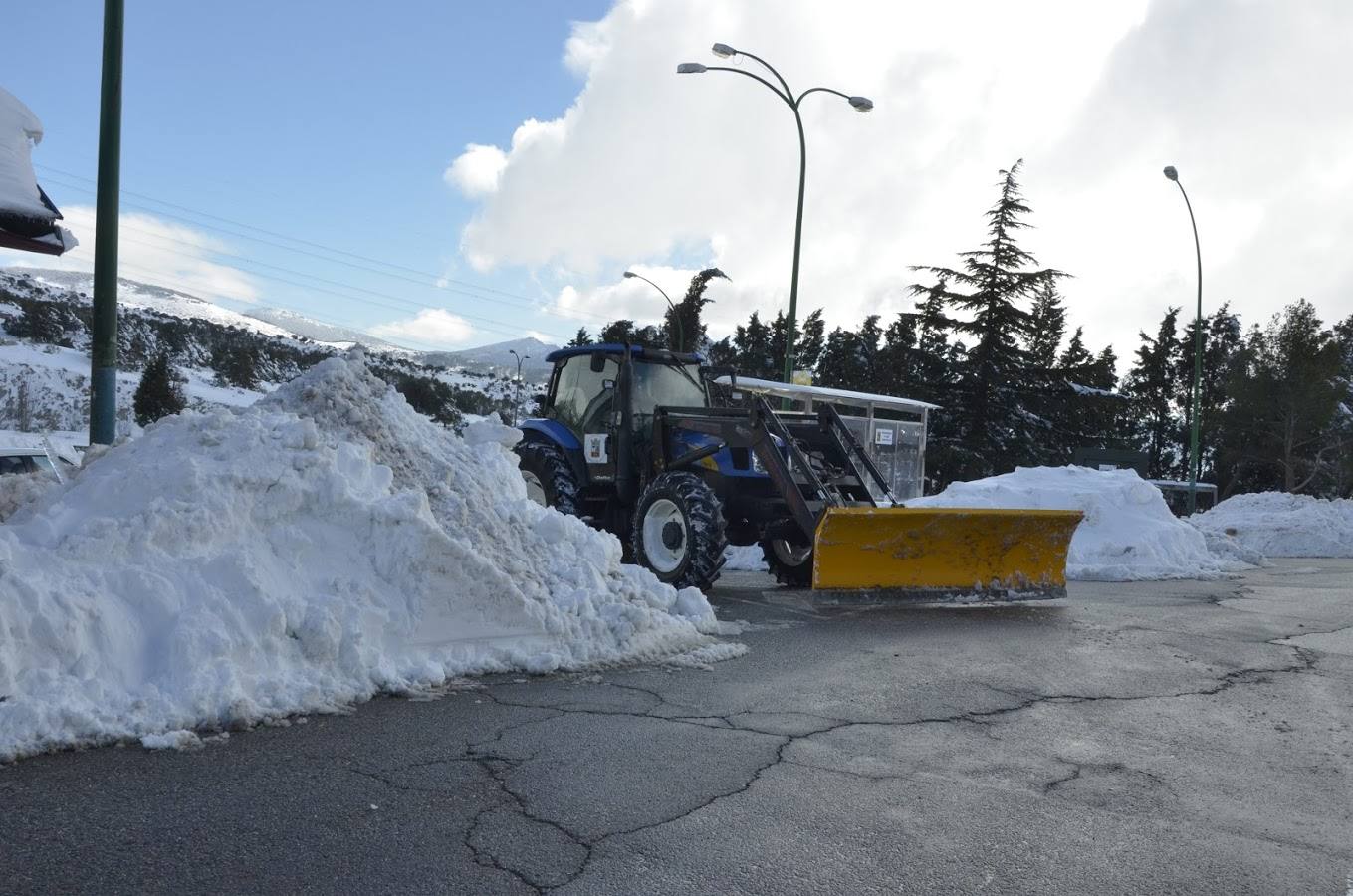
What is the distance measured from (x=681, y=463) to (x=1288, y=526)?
767 inches

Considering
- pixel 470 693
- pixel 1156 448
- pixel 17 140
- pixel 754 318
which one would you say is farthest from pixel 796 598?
pixel 754 318

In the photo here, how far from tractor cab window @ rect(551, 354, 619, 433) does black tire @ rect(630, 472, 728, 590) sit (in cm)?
122

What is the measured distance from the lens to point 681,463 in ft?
33.9

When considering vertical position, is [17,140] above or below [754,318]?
below

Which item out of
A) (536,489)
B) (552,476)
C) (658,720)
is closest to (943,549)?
(552,476)

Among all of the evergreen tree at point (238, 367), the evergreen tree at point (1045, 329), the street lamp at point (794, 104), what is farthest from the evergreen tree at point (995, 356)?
the evergreen tree at point (238, 367)

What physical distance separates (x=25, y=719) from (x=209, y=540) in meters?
1.47

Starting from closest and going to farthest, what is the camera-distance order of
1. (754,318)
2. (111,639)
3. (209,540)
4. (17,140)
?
(111,639) < (209,540) < (17,140) < (754,318)

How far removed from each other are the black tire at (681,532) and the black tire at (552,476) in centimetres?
108

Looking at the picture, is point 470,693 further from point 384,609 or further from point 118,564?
point 118,564

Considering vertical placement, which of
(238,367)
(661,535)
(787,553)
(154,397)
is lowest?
(787,553)

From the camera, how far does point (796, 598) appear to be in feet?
33.0

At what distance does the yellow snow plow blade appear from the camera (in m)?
8.66

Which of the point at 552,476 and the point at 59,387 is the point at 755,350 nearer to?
the point at 59,387
